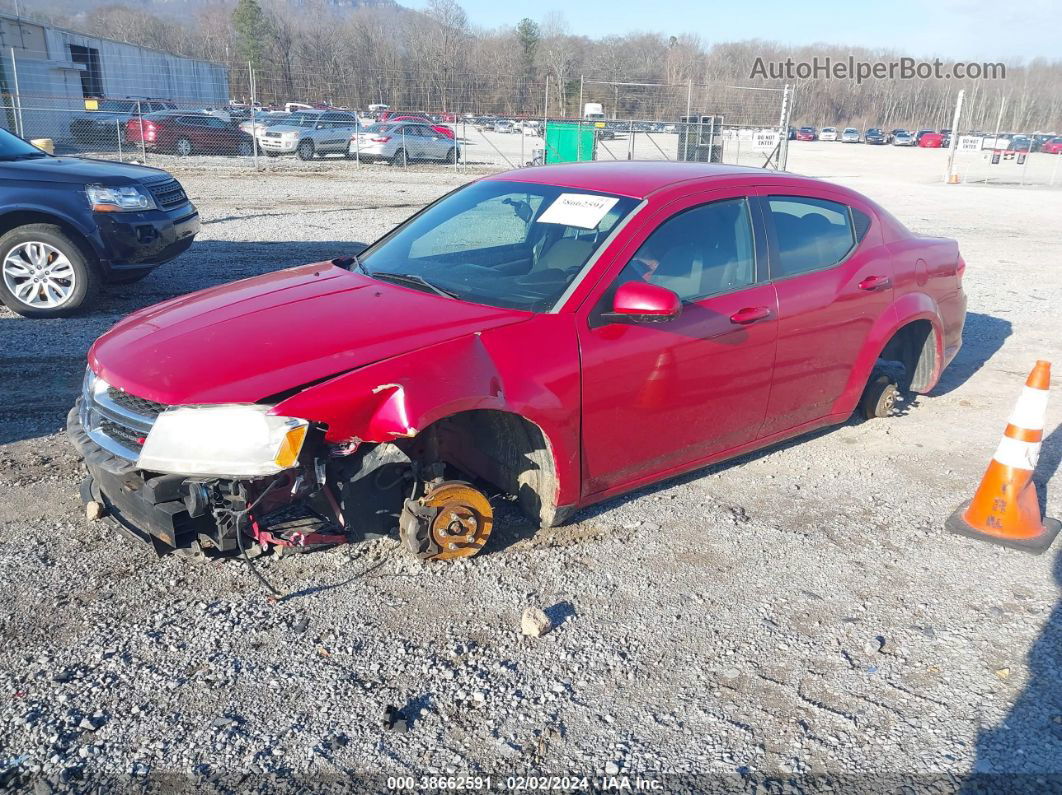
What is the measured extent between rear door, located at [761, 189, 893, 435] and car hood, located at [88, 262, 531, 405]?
1648mm

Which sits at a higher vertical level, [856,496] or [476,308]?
[476,308]

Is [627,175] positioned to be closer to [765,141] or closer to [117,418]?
[117,418]

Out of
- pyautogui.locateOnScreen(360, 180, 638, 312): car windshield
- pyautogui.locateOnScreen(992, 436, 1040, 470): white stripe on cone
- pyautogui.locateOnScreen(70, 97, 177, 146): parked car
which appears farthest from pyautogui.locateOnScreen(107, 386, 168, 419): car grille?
pyautogui.locateOnScreen(70, 97, 177, 146): parked car

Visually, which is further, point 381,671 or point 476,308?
point 476,308

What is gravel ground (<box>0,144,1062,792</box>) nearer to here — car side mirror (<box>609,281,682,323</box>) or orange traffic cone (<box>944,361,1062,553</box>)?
orange traffic cone (<box>944,361,1062,553</box>)

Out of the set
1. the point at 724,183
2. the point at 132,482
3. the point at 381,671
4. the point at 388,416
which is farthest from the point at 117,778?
the point at 724,183

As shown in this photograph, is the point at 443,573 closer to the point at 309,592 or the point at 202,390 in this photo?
the point at 309,592

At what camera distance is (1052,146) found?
172 feet

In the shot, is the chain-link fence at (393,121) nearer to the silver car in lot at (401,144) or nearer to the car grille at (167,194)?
the silver car in lot at (401,144)

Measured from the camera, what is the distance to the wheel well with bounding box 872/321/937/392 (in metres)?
5.49

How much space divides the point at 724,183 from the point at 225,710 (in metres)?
3.31

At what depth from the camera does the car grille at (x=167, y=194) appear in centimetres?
763

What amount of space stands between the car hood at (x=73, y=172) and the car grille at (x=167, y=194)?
0.08m

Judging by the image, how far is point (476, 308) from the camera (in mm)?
3686
